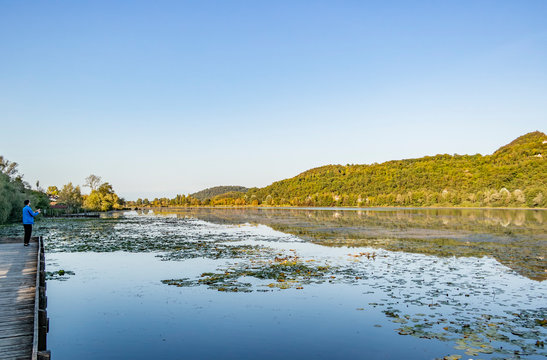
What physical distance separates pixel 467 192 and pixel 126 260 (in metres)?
141

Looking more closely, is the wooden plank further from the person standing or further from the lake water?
the person standing

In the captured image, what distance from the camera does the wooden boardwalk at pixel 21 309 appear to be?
7355mm

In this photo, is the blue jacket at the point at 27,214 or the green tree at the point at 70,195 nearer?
the blue jacket at the point at 27,214

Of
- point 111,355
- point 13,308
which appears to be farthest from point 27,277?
point 111,355

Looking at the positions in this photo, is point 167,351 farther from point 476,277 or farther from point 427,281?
point 476,277

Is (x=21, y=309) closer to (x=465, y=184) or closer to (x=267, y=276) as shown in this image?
(x=267, y=276)

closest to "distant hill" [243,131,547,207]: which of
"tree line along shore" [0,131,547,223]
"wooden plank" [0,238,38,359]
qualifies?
"tree line along shore" [0,131,547,223]

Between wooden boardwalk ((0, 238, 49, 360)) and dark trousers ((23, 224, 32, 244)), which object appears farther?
dark trousers ((23, 224, 32, 244))

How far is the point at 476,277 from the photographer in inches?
663

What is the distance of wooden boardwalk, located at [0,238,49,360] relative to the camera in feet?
24.1

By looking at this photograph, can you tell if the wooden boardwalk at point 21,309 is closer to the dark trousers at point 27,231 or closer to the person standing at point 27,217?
the dark trousers at point 27,231

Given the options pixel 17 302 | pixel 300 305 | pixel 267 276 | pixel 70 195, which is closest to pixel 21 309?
pixel 17 302

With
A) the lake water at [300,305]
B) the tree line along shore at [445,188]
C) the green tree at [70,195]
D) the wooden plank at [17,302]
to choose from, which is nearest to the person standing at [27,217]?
the wooden plank at [17,302]

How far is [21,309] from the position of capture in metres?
9.70
